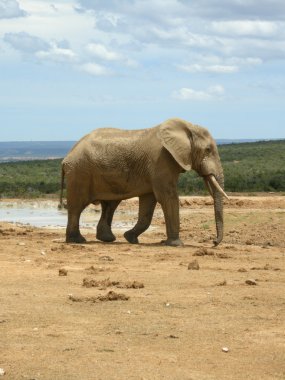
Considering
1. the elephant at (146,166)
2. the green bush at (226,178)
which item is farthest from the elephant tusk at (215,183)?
the green bush at (226,178)

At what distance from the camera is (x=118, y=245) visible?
18422 millimetres

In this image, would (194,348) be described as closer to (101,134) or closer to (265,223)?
(101,134)

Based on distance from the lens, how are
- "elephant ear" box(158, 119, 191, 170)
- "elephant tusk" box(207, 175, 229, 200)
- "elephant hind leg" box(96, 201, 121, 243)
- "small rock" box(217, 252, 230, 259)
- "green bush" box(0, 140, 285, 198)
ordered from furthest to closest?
"green bush" box(0, 140, 285, 198) → "elephant hind leg" box(96, 201, 121, 243) → "elephant tusk" box(207, 175, 229, 200) → "elephant ear" box(158, 119, 191, 170) → "small rock" box(217, 252, 230, 259)

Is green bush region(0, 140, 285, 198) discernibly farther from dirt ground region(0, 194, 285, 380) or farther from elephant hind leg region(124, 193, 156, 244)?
dirt ground region(0, 194, 285, 380)

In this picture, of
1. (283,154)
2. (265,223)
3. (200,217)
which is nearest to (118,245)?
(265,223)

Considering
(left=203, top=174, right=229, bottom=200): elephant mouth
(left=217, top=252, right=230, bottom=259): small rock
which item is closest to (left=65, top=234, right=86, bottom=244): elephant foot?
(left=203, top=174, right=229, bottom=200): elephant mouth

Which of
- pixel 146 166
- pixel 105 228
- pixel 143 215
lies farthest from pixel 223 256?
pixel 105 228

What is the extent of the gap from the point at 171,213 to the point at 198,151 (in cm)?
121

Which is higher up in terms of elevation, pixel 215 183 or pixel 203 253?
pixel 215 183

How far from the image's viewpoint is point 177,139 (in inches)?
710

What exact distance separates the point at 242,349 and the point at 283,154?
60.6 meters

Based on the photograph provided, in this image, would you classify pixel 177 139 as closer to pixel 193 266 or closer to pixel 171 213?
pixel 171 213

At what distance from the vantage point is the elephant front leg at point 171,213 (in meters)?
18.2

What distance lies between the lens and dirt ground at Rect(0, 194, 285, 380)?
8.45 metres
